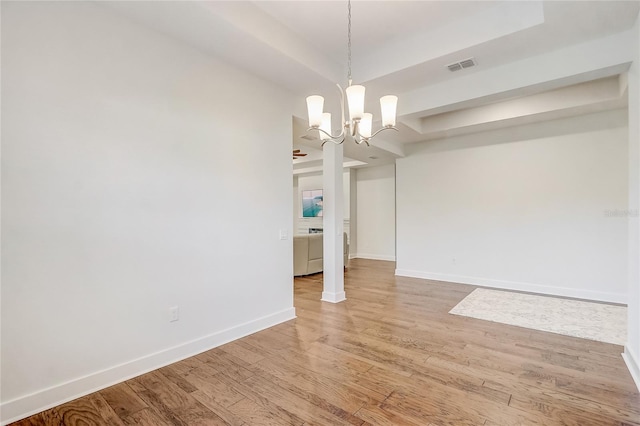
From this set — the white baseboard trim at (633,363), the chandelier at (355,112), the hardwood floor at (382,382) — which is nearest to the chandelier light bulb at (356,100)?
the chandelier at (355,112)

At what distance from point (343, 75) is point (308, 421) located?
3.34 meters

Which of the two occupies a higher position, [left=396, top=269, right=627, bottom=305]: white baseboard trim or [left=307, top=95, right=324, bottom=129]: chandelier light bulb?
[left=307, top=95, right=324, bottom=129]: chandelier light bulb

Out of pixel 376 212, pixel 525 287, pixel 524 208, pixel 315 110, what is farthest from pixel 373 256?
pixel 315 110

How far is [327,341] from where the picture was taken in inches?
118

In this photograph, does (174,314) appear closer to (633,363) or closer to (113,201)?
(113,201)

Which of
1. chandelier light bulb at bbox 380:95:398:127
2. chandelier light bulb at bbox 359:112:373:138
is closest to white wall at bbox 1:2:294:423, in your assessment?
chandelier light bulb at bbox 359:112:373:138

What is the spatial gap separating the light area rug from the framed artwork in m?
5.68

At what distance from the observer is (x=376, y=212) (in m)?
8.57

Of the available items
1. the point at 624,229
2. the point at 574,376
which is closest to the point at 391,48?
the point at 574,376

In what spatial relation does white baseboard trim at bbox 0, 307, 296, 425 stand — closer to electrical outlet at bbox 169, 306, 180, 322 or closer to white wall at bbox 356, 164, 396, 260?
electrical outlet at bbox 169, 306, 180, 322

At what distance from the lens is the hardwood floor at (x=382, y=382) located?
187 centimetres

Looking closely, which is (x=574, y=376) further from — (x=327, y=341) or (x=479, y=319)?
(x=327, y=341)

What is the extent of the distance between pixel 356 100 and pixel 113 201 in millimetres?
1927

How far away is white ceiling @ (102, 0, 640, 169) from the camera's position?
2.37 metres
